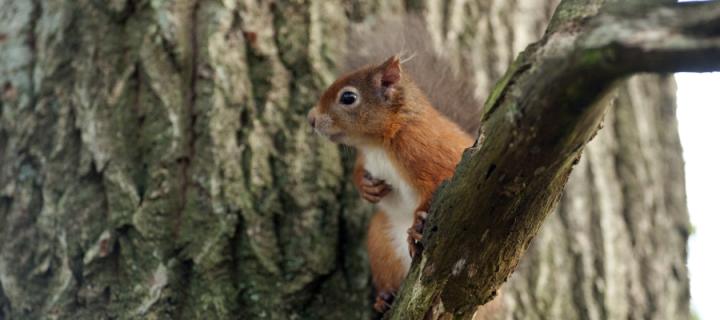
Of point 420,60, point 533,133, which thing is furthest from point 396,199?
point 533,133

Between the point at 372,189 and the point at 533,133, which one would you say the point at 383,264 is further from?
the point at 533,133

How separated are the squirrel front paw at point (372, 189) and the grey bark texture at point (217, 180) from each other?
8cm

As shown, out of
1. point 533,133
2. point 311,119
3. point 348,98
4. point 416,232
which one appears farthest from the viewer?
point 348,98

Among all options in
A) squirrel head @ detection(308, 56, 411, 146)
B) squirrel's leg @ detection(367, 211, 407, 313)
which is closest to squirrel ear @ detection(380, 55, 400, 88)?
squirrel head @ detection(308, 56, 411, 146)

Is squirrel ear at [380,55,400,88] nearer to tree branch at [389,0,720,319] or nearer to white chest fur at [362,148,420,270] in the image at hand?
white chest fur at [362,148,420,270]

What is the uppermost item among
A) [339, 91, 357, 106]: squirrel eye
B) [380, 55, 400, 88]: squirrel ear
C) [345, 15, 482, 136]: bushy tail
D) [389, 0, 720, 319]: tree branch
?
[345, 15, 482, 136]: bushy tail

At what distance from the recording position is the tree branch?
0.98 meters

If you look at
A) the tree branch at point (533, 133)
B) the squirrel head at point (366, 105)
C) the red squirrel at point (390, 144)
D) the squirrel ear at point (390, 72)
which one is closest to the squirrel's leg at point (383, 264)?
the red squirrel at point (390, 144)

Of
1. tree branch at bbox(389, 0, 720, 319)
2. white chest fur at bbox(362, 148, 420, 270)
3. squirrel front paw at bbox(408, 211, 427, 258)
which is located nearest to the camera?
tree branch at bbox(389, 0, 720, 319)

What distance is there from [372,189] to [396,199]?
136 millimetres

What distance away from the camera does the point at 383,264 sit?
2250 millimetres

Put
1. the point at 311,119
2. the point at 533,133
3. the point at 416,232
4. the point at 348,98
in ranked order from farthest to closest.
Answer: the point at 348,98
the point at 311,119
the point at 416,232
the point at 533,133

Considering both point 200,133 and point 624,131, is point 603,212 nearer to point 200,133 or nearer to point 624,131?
Answer: point 624,131

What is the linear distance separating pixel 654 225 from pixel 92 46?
63.6 inches
